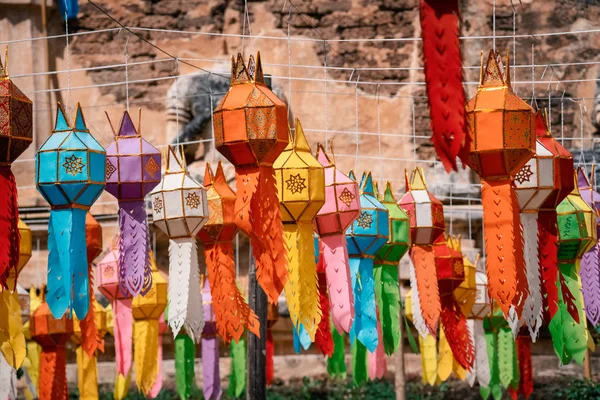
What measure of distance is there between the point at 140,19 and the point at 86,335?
798 cm

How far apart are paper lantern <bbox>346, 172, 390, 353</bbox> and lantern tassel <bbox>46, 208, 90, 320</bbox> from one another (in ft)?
6.63

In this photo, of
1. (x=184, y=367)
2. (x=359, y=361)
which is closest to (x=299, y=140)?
(x=359, y=361)

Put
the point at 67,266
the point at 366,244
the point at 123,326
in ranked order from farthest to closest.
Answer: the point at 123,326, the point at 366,244, the point at 67,266

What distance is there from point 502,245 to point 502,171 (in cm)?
47

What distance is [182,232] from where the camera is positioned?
422 inches

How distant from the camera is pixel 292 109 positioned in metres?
18.0

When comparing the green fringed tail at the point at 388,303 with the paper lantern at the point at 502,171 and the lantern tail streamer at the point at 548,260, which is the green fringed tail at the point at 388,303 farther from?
the paper lantern at the point at 502,171

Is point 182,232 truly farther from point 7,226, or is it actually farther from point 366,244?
point 7,226

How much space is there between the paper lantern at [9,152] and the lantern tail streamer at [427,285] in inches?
134

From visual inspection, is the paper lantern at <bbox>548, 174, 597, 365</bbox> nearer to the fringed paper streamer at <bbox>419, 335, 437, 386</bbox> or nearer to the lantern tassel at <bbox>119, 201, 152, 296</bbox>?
the fringed paper streamer at <bbox>419, 335, 437, 386</bbox>

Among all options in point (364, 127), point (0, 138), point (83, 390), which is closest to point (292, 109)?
point (364, 127)

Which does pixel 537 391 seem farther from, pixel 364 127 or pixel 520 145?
pixel 520 145

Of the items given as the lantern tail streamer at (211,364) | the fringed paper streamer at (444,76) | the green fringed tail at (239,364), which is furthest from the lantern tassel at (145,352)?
the fringed paper streamer at (444,76)

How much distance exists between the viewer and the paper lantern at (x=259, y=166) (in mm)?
9586
